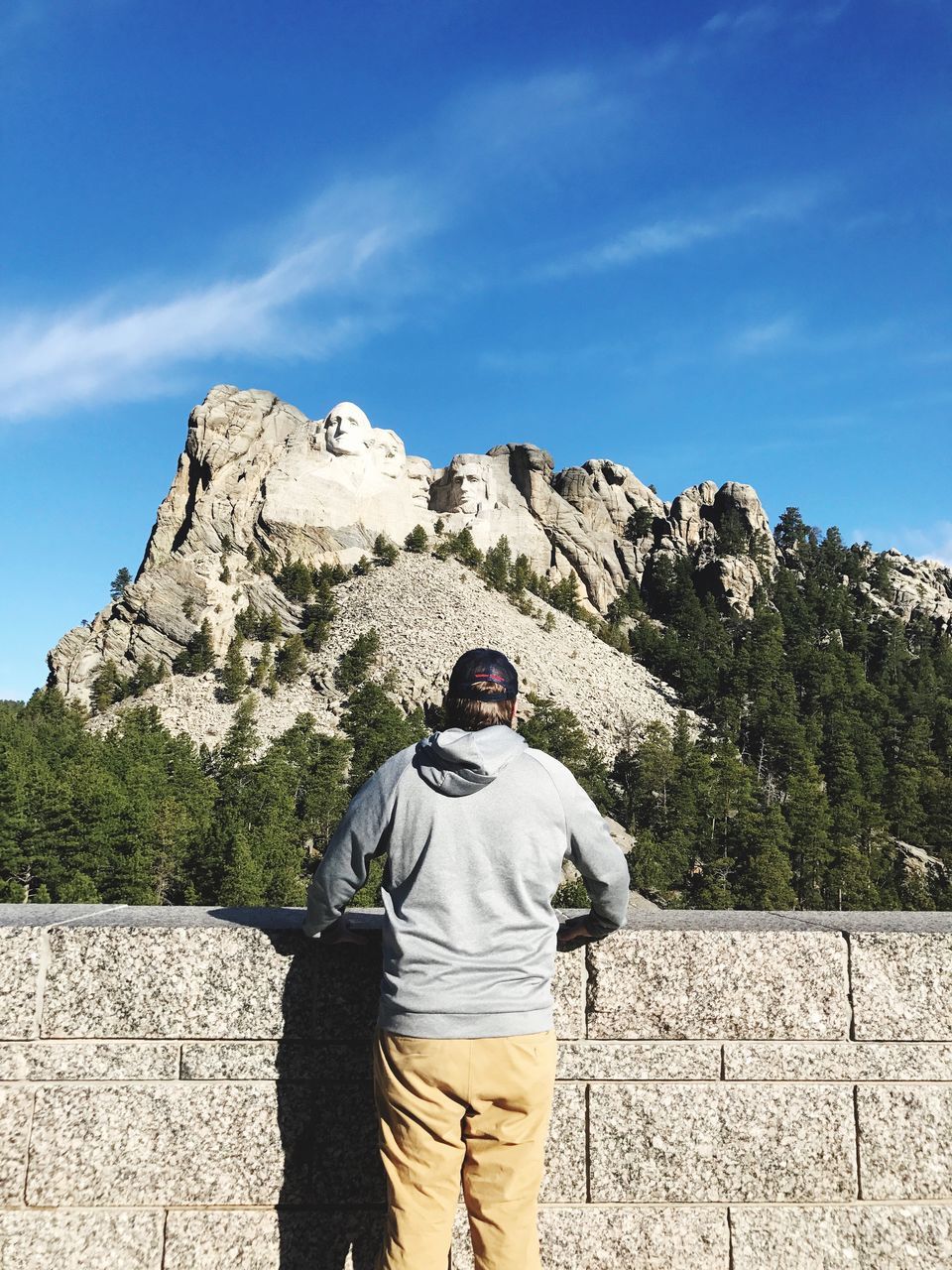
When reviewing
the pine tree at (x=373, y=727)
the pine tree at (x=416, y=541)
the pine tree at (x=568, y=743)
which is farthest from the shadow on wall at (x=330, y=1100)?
the pine tree at (x=416, y=541)

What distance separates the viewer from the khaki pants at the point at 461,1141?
2.96 metres

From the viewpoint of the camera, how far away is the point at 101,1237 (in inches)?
140

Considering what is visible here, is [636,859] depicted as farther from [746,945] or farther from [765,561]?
[765,561]

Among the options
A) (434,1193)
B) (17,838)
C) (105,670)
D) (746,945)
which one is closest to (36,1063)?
(434,1193)

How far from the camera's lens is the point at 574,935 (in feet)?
11.7

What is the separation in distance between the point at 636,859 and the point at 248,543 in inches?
2034

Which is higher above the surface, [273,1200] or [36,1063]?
[36,1063]

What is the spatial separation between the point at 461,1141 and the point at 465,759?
1282 mm

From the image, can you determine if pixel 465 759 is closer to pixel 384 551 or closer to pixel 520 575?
pixel 384 551

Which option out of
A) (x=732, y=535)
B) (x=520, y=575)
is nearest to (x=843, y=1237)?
(x=520, y=575)

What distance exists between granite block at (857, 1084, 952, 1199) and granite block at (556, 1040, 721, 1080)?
2.18 feet

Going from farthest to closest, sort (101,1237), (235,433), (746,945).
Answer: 1. (235,433)
2. (746,945)
3. (101,1237)

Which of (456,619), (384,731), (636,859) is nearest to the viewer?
(636,859)

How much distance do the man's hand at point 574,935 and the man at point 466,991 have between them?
49 cm
